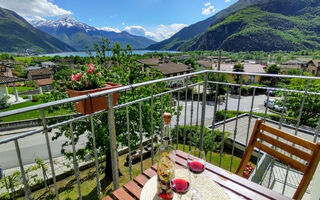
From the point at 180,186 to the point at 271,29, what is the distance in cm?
11035

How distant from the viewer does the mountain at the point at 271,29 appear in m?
82.6

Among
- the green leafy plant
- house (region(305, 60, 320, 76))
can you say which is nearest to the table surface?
the green leafy plant

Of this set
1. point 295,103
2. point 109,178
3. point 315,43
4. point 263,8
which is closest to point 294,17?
point 263,8

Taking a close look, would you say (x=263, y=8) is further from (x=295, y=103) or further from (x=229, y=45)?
(x=295, y=103)

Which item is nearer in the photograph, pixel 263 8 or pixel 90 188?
pixel 90 188

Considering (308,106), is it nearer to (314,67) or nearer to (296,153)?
(296,153)

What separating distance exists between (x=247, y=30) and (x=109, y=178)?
106291 millimetres

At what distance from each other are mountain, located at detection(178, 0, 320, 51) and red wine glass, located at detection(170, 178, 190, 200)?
10140cm

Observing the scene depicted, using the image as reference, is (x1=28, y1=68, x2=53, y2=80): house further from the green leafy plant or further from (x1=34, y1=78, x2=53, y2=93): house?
the green leafy plant

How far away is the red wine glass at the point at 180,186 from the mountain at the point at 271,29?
101399 millimetres

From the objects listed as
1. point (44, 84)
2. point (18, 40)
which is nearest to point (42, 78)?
point (44, 84)

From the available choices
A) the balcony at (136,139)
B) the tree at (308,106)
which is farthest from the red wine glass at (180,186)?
the tree at (308,106)

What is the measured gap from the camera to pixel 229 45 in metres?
99.8

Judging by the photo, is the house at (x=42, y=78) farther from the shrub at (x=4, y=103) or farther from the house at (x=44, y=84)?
the shrub at (x=4, y=103)
